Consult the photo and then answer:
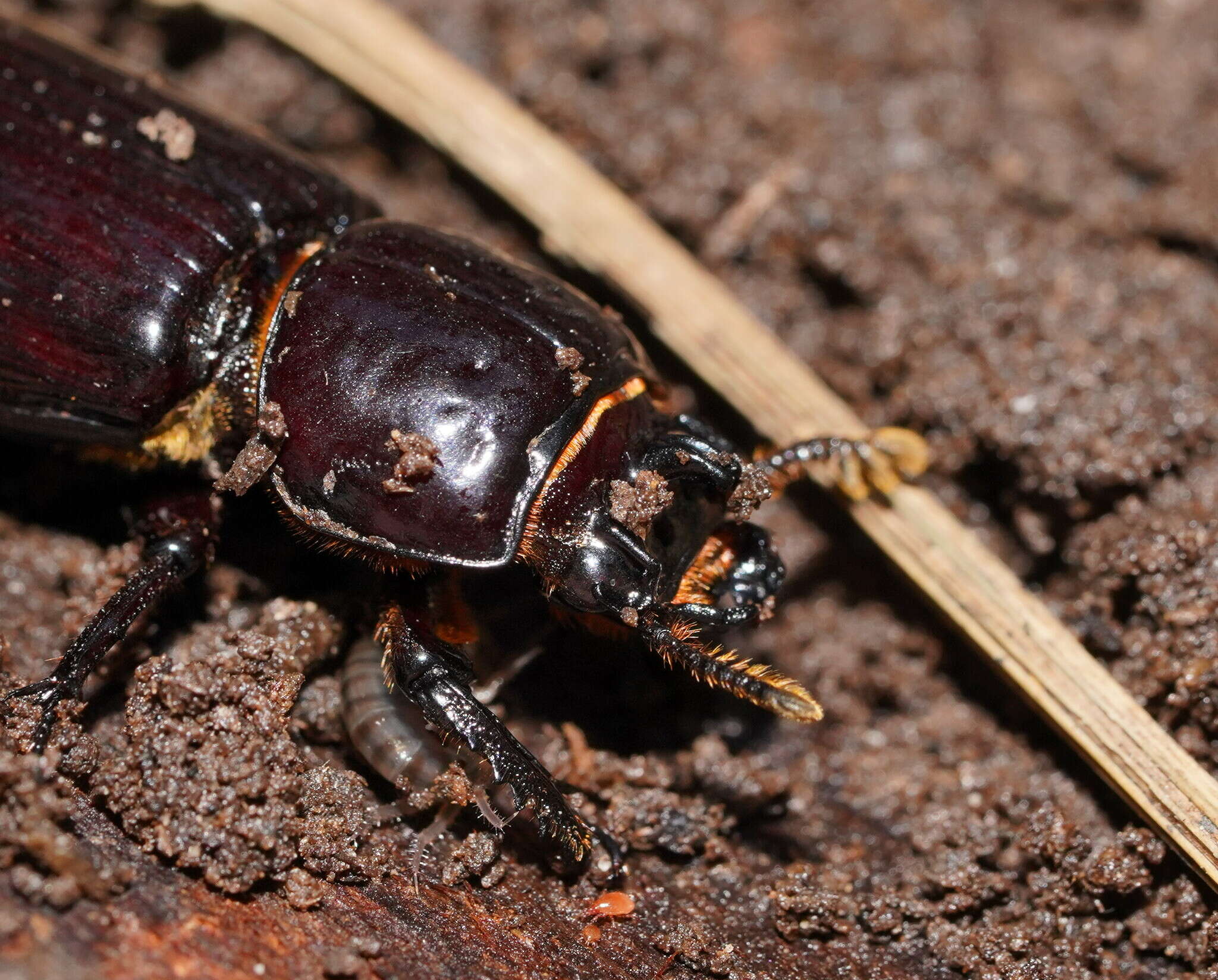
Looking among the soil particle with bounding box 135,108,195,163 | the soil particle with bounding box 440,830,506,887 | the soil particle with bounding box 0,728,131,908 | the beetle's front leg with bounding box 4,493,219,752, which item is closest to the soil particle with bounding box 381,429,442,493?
the beetle's front leg with bounding box 4,493,219,752

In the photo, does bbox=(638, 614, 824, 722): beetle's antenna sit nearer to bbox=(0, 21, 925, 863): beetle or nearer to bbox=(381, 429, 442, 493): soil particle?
bbox=(0, 21, 925, 863): beetle

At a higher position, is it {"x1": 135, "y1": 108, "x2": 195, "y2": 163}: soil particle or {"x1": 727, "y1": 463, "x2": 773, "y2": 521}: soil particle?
{"x1": 727, "y1": 463, "x2": 773, "y2": 521}: soil particle

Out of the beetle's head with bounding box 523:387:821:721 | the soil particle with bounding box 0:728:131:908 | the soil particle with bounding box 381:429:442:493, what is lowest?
the soil particle with bounding box 0:728:131:908

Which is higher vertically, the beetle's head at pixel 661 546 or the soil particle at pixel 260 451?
the beetle's head at pixel 661 546

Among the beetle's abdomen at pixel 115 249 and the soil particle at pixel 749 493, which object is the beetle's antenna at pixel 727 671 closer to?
the soil particle at pixel 749 493

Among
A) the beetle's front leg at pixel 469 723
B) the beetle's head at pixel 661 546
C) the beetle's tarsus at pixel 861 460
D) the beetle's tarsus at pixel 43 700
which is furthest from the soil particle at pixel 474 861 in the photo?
the beetle's tarsus at pixel 861 460

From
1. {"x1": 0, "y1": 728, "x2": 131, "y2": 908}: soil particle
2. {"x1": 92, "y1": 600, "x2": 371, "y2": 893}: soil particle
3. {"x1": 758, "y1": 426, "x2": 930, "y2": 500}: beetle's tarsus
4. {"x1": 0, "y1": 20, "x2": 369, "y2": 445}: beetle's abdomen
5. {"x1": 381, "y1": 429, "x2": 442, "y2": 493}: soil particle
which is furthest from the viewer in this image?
{"x1": 758, "y1": 426, "x2": 930, "y2": 500}: beetle's tarsus
